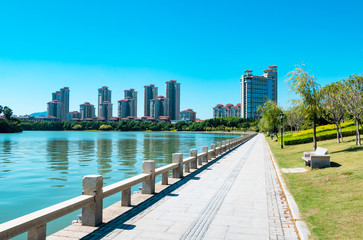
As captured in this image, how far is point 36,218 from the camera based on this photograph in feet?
14.7

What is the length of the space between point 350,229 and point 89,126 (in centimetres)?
19510

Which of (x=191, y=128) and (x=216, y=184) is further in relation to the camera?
(x=191, y=128)

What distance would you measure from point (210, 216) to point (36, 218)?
150 inches

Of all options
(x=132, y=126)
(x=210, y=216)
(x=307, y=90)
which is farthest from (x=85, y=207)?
(x=132, y=126)

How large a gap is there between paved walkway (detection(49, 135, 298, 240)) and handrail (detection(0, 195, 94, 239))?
0.66 meters

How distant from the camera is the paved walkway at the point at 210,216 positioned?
18.3ft

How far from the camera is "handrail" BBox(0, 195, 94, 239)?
399 centimetres

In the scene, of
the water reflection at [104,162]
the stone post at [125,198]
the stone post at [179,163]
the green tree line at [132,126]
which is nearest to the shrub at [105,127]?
the green tree line at [132,126]

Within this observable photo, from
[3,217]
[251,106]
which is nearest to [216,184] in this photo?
[3,217]

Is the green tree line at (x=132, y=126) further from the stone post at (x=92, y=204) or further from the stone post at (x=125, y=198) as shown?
the stone post at (x=92, y=204)

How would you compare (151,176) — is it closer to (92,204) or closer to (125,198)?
(125,198)

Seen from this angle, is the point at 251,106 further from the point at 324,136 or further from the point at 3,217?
the point at 3,217

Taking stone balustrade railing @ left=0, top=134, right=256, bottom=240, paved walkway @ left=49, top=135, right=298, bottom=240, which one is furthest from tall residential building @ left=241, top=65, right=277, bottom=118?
stone balustrade railing @ left=0, top=134, right=256, bottom=240

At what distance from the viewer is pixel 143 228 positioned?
19.1 ft
